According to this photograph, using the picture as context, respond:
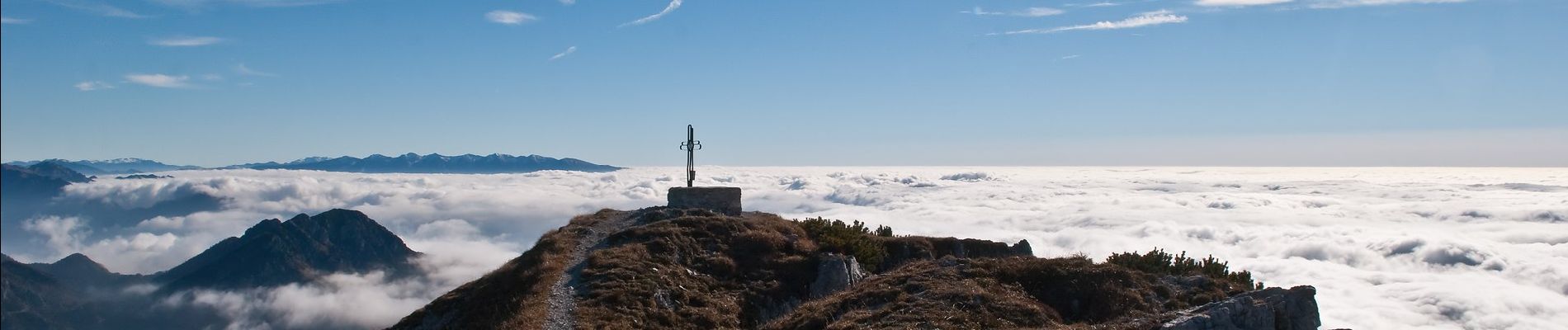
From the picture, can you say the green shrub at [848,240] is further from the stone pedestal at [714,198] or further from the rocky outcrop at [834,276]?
the stone pedestal at [714,198]

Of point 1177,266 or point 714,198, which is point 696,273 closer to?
point 714,198

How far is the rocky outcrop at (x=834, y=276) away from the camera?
24219mm

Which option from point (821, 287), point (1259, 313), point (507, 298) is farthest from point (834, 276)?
point (1259, 313)

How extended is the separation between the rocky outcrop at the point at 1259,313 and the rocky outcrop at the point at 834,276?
9.96m

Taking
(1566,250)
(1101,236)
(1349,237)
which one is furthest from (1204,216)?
(1566,250)

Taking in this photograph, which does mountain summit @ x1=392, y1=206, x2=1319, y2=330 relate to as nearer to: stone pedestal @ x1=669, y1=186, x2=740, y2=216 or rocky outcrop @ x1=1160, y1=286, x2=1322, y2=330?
rocky outcrop @ x1=1160, y1=286, x2=1322, y2=330

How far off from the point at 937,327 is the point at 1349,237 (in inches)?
5683

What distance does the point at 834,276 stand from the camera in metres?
24.5

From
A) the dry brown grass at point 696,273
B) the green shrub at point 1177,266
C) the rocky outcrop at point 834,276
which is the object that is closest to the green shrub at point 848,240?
the dry brown grass at point 696,273

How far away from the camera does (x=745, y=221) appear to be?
30609mm

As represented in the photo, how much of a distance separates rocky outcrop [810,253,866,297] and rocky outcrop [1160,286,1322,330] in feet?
32.7

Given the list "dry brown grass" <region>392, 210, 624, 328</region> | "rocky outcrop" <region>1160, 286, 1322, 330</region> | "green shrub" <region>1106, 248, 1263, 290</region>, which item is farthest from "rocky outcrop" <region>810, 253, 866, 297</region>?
"rocky outcrop" <region>1160, 286, 1322, 330</region>

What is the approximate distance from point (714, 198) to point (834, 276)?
12046 mm

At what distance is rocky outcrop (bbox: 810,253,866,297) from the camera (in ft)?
79.5
